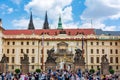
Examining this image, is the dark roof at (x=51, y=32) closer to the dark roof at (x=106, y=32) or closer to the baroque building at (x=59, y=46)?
the baroque building at (x=59, y=46)

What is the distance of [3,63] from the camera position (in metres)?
53.0

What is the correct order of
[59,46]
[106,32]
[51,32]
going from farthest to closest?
[106,32]
[51,32]
[59,46]

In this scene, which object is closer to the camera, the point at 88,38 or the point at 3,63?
the point at 3,63

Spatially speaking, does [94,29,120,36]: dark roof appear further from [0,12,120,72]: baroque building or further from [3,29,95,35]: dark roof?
[3,29,95,35]: dark roof

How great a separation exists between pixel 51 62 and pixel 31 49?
4066 cm

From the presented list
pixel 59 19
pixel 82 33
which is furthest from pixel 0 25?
pixel 59 19

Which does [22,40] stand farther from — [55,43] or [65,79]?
[65,79]

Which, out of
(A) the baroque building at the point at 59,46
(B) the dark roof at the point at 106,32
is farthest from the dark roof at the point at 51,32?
(B) the dark roof at the point at 106,32

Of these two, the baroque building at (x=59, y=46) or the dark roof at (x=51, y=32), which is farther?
the dark roof at (x=51, y=32)

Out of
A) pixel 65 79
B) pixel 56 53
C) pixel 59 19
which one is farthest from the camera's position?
pixel 59 19

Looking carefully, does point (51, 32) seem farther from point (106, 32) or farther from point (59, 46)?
point (106, 32)

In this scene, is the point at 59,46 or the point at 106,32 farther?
the point at 106,32

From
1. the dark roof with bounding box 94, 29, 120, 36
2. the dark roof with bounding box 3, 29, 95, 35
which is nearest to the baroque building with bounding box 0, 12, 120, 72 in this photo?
the dark roof with bounding box 3, 29, 95, 35

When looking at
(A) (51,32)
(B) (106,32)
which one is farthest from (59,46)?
(B) (106,32)
